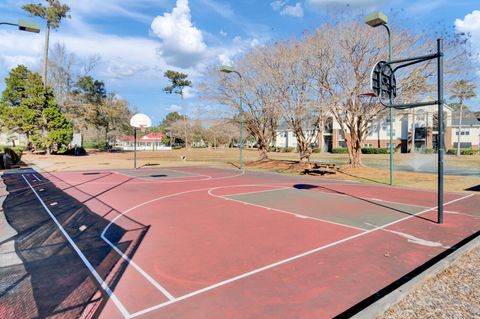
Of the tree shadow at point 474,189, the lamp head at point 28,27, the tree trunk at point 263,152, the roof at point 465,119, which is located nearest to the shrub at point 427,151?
→ the roof at point 465,119

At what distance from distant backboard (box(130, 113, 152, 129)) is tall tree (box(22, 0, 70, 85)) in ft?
54.2

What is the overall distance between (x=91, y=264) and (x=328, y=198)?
9420mm

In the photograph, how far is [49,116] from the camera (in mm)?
39438

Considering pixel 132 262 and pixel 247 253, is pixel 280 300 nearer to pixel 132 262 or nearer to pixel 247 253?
pixel 247 253

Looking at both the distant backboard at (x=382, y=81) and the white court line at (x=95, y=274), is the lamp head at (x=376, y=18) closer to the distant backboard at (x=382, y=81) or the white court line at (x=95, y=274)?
the distant backboard at (x=382, y=81)

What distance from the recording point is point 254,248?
6441 millimetres

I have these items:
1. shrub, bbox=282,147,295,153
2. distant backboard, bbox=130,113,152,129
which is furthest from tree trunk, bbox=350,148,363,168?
A: shrub, bbox=282,147,295,153

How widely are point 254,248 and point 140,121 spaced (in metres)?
31.1

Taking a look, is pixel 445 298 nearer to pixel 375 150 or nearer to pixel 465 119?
pixel 375 150

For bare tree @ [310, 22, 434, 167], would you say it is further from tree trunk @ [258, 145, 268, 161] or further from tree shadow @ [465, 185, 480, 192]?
tree trunk @ [258, 145, 268, 161]

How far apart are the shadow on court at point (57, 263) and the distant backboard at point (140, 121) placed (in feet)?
81.0

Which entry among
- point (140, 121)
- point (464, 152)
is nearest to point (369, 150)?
point (464, 152)

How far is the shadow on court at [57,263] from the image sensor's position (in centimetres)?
416

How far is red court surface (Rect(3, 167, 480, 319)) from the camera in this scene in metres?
4.25
